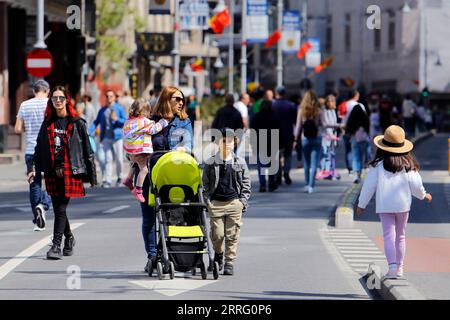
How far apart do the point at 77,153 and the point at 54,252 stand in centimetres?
106

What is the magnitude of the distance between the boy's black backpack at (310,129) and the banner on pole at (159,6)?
49.5 feet

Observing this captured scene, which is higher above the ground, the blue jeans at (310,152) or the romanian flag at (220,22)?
the romanian flag at (220,22)

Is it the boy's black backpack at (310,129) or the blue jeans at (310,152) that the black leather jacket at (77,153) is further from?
the boy's black backpack at (310,129)

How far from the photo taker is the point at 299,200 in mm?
24234

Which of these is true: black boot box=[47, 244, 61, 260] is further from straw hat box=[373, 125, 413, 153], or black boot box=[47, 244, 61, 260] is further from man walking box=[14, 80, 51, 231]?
straw hat box=[373, 125, 413, 153]

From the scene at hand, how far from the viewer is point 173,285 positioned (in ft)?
42.5

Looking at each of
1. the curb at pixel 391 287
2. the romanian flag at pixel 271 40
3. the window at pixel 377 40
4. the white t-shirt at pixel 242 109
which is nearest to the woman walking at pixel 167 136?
the curb at pixel 391 287

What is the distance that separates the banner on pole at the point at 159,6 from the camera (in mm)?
40906

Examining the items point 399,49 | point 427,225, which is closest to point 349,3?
point 399,49

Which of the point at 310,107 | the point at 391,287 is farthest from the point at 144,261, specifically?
the point at 310,107

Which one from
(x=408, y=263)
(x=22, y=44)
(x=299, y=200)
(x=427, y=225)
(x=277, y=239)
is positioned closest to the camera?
(x=408, y=263)

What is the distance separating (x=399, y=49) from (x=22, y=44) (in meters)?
53.8

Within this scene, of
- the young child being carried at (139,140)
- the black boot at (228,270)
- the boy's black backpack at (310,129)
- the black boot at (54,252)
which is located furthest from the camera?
the boy's black backpack at (310,129)
